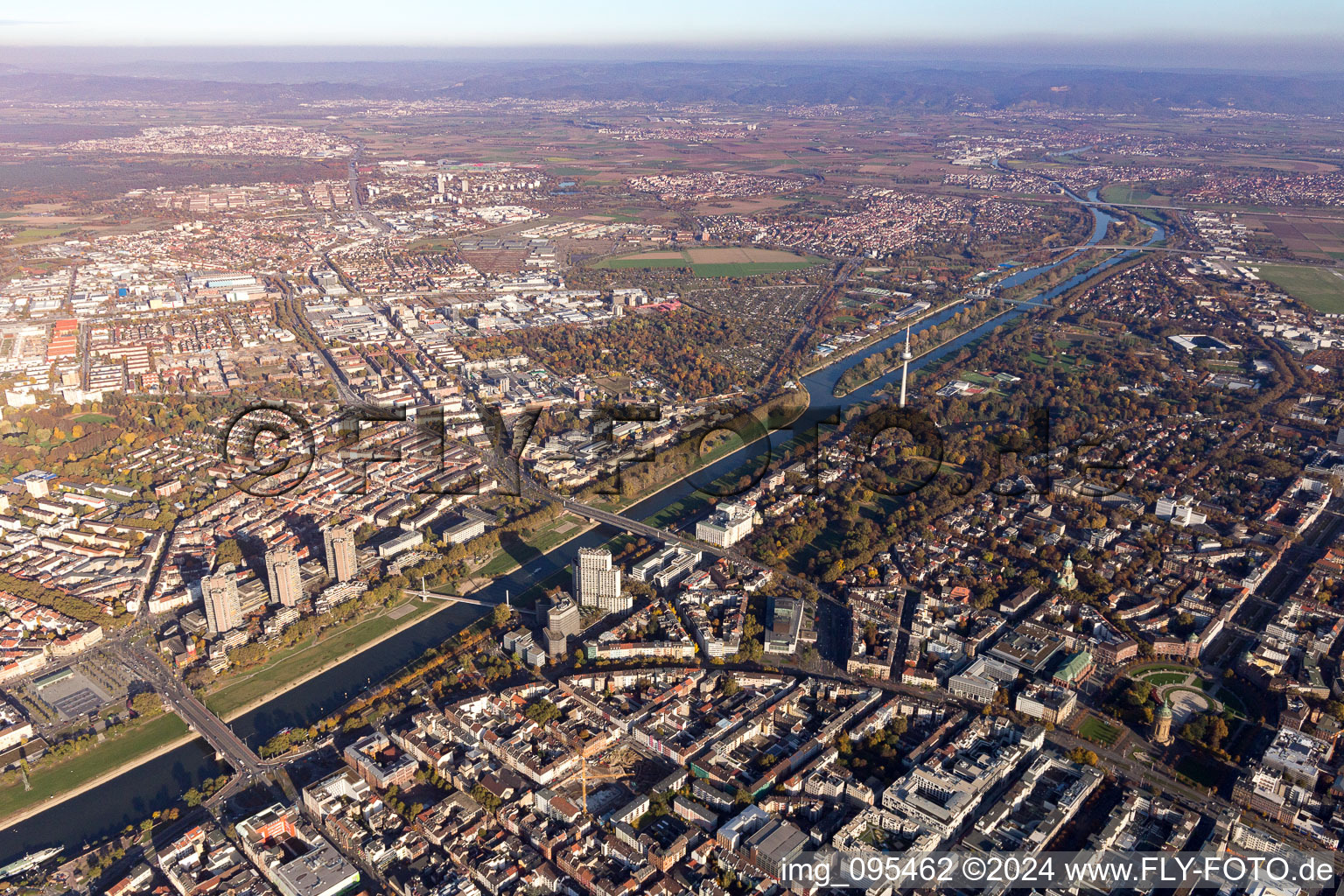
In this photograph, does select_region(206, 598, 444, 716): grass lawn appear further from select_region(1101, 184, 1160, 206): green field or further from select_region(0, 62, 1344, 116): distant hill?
select_region(0, 62, 1344, 116): distant hill

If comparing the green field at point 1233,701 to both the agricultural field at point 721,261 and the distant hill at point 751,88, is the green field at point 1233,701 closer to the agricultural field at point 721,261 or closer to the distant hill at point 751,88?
the agricultural field at point 721,261

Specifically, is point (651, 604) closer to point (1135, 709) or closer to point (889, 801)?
point (889, 801)

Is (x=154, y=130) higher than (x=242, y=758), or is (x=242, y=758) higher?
(x=154, y=130)

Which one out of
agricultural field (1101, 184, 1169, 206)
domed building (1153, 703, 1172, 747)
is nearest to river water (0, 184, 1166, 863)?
domed building (1153, 703, 1172, 747)

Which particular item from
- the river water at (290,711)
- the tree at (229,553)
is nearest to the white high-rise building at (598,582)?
→ the river water at (290,711)

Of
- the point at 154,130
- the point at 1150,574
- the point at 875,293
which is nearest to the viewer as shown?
the point at 1150,574

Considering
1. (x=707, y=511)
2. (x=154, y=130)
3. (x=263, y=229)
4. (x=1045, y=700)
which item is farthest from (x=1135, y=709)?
(x=154, y=130)

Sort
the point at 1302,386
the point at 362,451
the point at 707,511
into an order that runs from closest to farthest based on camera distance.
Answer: the point at 707,511 → the point at 362,451 → the point at 1302,386
